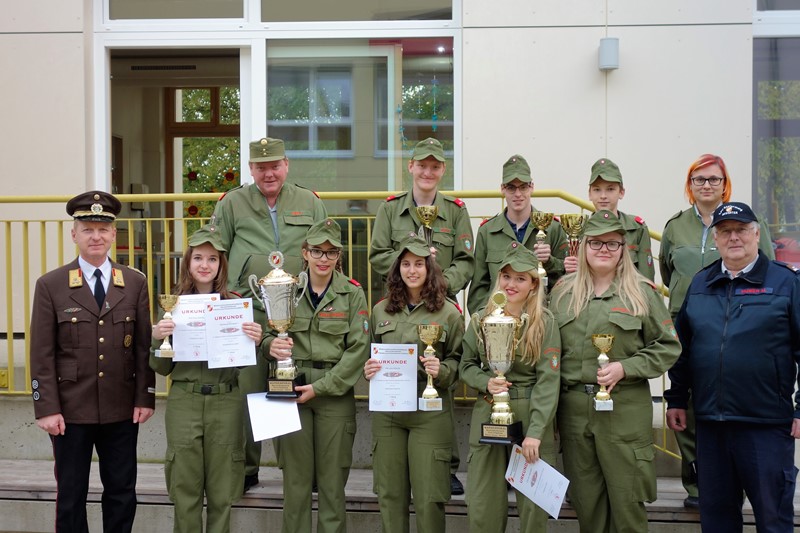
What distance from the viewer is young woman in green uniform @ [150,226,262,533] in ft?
13.9

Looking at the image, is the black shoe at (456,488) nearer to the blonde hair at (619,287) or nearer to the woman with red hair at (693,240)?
the woman with red hair at (693,240)

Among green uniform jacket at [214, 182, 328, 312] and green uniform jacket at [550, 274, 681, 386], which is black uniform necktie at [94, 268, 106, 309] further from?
green uniform jacket at [550, 274, 681, 386]

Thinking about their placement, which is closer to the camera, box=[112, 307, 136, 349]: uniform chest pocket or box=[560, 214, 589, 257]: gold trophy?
box=[112, 307, 136, 349]: uniform chest pocket

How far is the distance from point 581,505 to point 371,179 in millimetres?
3721

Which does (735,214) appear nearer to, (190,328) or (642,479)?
(642,479)

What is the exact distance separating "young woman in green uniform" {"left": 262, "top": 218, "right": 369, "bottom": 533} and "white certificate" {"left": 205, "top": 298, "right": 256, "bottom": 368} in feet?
0.47

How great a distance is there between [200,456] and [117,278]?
1033mm

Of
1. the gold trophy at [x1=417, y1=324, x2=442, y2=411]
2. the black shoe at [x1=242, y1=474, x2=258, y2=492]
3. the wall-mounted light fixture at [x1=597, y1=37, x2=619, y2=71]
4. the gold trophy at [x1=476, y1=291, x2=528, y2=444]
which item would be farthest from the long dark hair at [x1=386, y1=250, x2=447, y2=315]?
the wall-mounted light fixture at [x1=597, y1=37, x2=619, y2=71]

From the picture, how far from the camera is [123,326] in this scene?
4.31 m

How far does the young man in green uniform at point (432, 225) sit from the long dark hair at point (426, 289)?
0.38 metres

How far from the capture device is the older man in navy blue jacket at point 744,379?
3834 mm

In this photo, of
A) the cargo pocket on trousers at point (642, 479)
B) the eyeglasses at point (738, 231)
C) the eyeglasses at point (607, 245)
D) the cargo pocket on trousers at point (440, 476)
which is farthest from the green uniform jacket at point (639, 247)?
the cargo pocket on trousers at point (440, 476)

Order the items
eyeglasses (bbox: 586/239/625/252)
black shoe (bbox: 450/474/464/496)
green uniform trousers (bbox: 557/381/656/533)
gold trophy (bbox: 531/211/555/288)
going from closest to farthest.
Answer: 1. green uniform trousers (bbox: 557/381/656/533)
2. eyeglasses (bbox: 586/239/625/252)
3. gold trophy (bbox: 531/211/555/288)
4. black shoe (bbox: 450/474/464/496)

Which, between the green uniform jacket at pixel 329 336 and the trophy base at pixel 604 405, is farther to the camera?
the green uniform jacket at pixel 329 336
